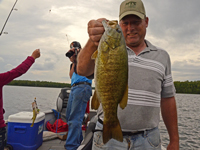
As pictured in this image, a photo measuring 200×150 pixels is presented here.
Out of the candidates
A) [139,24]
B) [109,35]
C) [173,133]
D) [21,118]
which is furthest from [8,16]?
[173,133]

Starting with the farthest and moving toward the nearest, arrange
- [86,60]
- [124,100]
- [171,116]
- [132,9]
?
1. [171,116]
2. [132,9]
3. [86,60]
4. [124,100]

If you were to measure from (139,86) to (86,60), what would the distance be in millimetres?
761

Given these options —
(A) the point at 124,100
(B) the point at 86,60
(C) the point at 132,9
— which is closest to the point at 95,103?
(A) the point at 124,100

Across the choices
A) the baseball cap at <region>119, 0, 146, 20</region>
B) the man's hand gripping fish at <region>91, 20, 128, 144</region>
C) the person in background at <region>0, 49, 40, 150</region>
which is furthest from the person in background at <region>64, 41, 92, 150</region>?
the man's hand gripping fish at <region>91, 20, 128, 144</region>

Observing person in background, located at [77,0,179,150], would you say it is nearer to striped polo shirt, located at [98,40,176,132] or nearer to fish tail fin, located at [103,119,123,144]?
striped polo shirt, located at [98,40,176,132]

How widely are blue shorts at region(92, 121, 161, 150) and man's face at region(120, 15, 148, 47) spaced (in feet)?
4.08

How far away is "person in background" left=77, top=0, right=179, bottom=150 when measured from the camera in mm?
2006

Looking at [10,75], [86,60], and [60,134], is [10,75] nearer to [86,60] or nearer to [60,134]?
[86,60]

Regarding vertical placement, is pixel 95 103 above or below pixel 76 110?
above

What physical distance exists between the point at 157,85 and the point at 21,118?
379cm

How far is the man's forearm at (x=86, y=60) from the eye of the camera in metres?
1.92

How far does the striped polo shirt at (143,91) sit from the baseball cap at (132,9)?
511mm

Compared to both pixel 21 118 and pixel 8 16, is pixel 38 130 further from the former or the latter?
pixel 8 16

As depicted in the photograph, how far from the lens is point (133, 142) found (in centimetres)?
201
